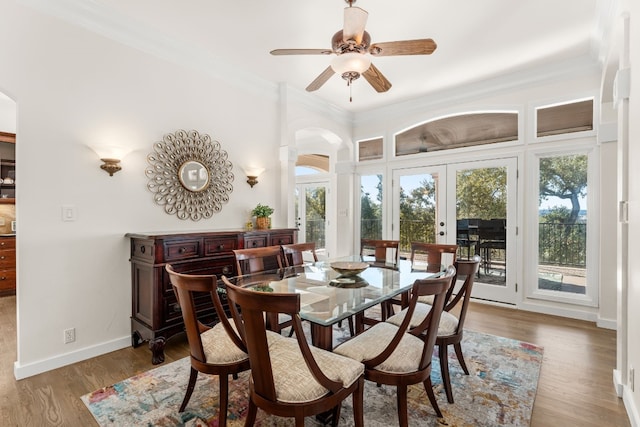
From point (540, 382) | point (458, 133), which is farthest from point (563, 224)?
point (540, 382)

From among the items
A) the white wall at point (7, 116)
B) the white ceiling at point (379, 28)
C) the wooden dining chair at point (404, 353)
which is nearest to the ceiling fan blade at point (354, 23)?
the white ceiling at point (379, 28)

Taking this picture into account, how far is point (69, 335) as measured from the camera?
2611mm

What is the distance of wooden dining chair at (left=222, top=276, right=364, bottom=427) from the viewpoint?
1246mm

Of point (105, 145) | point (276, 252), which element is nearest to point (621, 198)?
point (276, 252)

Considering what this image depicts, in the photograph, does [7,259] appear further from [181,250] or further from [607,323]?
[607,323]

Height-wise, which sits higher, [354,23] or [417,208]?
[354,23]

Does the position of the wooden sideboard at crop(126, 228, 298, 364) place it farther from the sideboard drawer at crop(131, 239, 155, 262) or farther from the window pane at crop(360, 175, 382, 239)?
the window pane at crop(360, 175, 382, 239)

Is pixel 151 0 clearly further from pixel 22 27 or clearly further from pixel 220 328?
pixel 220 328

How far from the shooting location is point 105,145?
276cm

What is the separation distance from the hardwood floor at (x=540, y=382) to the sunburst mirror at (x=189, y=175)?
1386 millimetres

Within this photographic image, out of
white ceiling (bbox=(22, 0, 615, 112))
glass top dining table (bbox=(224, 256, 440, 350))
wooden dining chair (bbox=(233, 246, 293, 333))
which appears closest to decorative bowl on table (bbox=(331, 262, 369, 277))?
glass top dining table (bbox=(224, 256, 440, 350))

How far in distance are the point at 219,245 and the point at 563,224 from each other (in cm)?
405

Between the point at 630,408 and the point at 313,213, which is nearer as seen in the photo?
the point at 630,408

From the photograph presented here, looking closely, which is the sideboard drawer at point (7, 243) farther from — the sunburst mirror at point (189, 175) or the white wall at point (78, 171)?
the sunburst mirror at point (189, 175)
